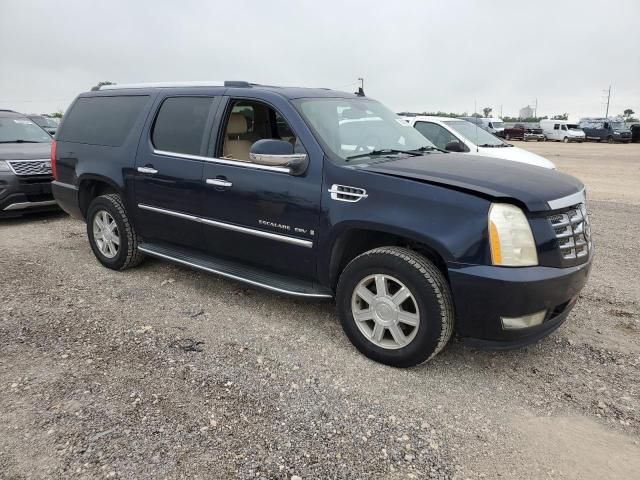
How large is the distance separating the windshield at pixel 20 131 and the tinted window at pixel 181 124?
5210mm

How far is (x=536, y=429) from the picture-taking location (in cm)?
278

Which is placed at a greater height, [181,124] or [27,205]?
[181,124]

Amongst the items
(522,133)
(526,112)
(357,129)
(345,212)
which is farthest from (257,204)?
(526,112)

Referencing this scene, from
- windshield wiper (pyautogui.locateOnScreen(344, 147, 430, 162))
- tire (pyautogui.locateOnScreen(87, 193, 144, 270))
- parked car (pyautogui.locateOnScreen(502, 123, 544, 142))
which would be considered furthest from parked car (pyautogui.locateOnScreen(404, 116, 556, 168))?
parked car (pyautogui.locateOnScreen(502, 123, 544, 142))

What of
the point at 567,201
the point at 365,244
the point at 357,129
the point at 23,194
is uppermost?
the point at 357,129

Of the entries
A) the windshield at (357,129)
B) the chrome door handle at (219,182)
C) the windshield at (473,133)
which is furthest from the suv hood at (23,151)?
the windshield at (473,133)

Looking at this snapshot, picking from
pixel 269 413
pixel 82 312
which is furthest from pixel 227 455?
pixel 82 312

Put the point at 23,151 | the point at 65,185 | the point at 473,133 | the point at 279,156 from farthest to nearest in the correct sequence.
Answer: the point at 473,133 → the point at 23,151 → the point at 65,185 → the point at 279,156

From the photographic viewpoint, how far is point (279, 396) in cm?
305

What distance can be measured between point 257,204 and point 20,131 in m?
6.94

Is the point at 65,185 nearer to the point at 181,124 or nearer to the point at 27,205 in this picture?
the point at 181,124

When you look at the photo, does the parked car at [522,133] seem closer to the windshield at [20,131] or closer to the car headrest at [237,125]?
the windshield at [20,131]

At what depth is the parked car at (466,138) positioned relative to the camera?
896cm

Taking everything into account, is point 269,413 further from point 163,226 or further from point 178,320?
point 163,226
